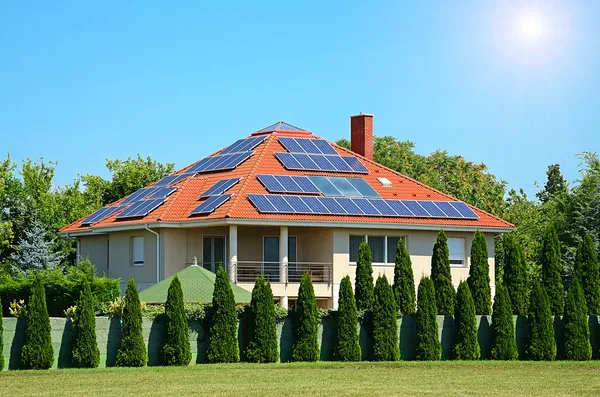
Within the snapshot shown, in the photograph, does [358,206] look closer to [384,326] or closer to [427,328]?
[427,328]

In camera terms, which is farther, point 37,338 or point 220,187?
point 220,187

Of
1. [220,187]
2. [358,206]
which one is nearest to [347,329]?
[358,206]

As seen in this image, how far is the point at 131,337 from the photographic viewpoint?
3453 centimetres

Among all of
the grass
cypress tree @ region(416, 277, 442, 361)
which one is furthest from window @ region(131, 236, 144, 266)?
the grass

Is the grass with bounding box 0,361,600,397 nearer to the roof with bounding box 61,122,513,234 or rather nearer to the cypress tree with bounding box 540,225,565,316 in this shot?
the cypress tree with bounding box 540,225,565,316

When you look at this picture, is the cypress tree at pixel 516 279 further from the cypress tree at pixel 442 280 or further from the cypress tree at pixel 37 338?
the cypress tree at pixel 37 338

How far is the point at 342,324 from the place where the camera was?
122ft

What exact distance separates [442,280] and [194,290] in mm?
8128

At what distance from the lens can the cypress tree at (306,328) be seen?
36656 mm

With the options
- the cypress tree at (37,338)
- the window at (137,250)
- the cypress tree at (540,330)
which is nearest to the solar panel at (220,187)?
the window at (137,250)

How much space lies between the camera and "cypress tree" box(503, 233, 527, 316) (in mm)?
40625

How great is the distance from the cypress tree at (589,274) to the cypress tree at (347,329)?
28.5ft

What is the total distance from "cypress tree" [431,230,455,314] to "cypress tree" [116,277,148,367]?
10.4 m

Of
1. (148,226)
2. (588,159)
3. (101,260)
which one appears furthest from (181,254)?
(588,159)
